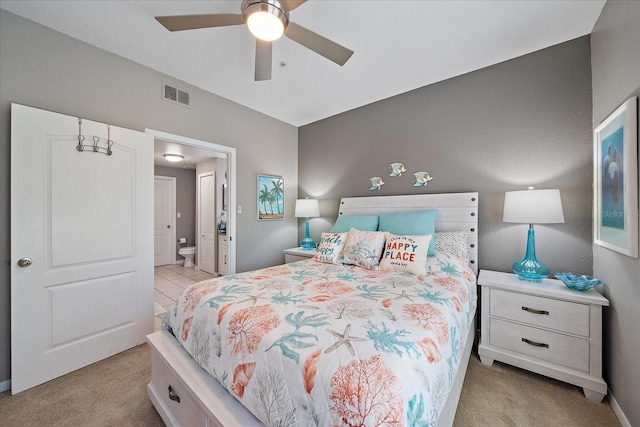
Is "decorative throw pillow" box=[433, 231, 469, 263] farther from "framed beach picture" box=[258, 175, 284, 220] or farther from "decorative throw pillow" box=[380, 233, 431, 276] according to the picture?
"framed beach picture" box=[258, 175, 284, 220]

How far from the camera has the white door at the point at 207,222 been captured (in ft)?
16.6

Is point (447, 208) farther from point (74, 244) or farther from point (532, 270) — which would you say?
point (74, 244)

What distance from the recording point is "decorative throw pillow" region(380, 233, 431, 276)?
2012mm

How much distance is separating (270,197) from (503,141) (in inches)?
112

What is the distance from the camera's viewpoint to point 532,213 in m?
1.91

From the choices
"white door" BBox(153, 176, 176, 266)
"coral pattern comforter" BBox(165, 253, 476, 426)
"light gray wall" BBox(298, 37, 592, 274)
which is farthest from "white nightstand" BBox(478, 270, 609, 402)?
"white door" BBox(153, 176, 176, 266)

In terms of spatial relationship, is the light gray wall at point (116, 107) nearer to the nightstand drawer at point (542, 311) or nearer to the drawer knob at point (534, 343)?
the nightstand drawer at point (542, 311)

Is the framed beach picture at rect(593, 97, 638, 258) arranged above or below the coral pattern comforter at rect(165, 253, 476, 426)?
above

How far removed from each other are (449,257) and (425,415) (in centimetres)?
159

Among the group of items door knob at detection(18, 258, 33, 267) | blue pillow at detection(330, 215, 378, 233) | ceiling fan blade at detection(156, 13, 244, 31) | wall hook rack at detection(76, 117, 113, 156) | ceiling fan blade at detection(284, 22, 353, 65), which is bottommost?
door knob at detection(18, 258, 33, 267)

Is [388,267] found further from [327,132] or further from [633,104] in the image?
[327,132]

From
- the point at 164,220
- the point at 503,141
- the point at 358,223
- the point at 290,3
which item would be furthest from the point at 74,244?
the point at 164,220

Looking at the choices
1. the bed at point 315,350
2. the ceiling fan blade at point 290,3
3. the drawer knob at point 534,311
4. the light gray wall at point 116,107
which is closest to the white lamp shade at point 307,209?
the light gray wall at point 116,107

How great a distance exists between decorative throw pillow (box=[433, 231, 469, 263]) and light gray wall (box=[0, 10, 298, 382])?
2292 mm
